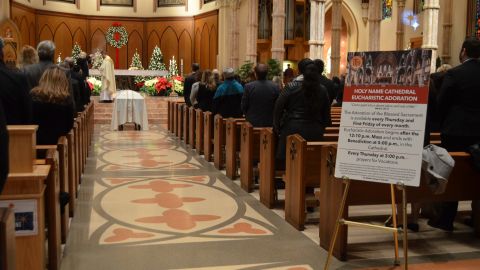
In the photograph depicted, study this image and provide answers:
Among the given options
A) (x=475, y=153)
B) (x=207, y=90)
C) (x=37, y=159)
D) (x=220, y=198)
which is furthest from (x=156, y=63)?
(x=475, y=153)

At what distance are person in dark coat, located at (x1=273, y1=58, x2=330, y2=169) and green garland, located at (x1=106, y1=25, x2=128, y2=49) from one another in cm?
2130

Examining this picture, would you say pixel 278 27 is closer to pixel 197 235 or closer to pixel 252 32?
pixel 252 32

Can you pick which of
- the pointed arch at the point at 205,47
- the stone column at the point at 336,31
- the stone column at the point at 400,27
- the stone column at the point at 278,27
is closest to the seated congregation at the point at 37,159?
the stone column at the point at 278,27

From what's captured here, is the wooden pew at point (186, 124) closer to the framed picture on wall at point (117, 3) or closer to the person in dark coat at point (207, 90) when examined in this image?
the person in dark coat at point (207, 90)

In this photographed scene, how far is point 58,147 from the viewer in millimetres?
4648

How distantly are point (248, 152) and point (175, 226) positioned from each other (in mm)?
1870

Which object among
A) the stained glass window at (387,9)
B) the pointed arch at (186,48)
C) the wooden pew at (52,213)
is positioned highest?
the stained glass window at (387,9)

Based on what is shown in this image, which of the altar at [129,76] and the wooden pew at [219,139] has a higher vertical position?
the altar at [129,76]

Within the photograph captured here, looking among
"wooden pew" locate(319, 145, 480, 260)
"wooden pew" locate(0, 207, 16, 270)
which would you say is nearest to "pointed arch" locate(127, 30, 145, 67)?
"wooden pew" locate(319, 145, 480, 260)

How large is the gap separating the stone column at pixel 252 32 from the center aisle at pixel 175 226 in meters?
12.0

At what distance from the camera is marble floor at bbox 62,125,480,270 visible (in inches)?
166

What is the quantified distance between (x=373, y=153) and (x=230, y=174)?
4.19 meters

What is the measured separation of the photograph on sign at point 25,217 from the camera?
133 inches

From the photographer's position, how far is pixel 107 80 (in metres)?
17.4
